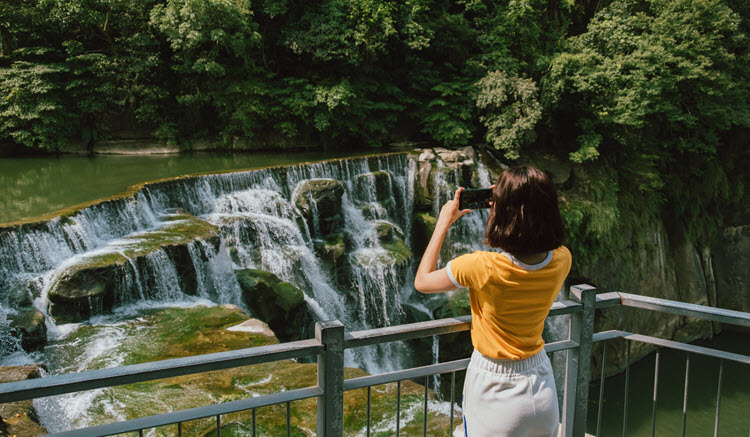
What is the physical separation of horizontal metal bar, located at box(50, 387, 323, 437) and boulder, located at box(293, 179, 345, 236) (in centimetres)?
924

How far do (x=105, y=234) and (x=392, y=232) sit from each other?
6160mm

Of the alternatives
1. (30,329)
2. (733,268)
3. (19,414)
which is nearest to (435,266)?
(19,414)

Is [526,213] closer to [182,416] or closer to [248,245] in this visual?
[182,416]

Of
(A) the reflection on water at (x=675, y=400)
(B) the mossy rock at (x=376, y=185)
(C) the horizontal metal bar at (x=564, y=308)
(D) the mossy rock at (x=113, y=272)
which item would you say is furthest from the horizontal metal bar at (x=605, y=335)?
(B) the mossy rock at (x=376, y=185)

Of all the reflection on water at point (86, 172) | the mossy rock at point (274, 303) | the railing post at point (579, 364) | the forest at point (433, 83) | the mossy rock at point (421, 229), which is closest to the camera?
the railing post at point (579, 364)

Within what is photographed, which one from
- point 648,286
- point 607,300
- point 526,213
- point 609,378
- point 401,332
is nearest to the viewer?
point 526,213

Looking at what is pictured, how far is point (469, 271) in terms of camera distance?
6.00 feet

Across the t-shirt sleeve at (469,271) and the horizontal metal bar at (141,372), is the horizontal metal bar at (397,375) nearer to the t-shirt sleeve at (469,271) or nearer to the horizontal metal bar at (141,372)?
the horizontal metal bar at (141,372)

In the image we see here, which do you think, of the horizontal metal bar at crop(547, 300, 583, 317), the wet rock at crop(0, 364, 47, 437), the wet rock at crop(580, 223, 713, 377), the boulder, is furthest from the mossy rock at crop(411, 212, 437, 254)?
the horizontal metal bar at crop(547, 300, 583, 317)

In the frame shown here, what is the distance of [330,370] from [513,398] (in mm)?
741

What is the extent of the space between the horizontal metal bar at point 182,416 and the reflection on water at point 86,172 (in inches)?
387

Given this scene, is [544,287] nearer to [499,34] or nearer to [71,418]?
[71,418]

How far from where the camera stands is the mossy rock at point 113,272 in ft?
23.3

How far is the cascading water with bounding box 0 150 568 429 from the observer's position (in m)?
7.51
